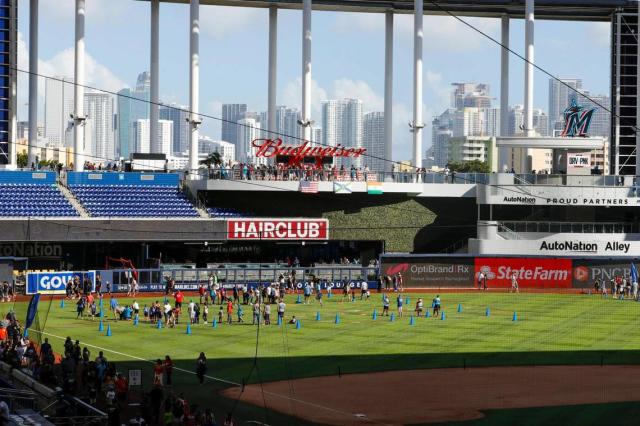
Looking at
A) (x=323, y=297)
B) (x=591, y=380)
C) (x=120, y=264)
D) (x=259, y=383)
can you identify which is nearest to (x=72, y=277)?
(x=120, y=264)

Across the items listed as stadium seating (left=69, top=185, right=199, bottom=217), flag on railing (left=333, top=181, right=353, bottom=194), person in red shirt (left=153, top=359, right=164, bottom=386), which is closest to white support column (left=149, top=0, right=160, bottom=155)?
stadium seating (left=69, top=185, right=199, bottom=217)

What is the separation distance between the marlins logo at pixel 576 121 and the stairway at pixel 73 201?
116ft

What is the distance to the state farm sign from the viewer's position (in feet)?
247

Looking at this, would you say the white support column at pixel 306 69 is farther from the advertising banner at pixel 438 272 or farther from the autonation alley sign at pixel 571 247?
the autonation alley sign at pixel 571 247

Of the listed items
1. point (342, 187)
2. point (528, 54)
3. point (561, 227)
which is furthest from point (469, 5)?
point (561, 227)

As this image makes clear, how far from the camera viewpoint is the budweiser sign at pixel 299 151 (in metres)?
78.6

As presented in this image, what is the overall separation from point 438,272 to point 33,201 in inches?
1038

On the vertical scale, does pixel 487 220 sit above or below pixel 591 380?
above

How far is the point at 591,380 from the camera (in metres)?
41.8

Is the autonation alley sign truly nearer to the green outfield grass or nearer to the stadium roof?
the green outfield grass

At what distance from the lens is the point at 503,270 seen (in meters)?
75.2

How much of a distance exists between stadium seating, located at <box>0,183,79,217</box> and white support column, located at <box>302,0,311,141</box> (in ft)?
59.3

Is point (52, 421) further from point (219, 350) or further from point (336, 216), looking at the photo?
point (336, 216)

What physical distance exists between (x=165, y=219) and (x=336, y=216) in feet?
45.1
